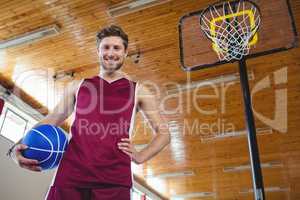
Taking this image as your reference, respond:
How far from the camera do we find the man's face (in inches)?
67.6

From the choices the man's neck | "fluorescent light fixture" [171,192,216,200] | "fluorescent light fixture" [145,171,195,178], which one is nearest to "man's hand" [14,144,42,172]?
the man's neck

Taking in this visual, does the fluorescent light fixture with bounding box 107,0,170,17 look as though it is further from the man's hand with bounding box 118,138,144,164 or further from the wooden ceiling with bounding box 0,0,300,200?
the man's hand with bounding box 118,138,144,164

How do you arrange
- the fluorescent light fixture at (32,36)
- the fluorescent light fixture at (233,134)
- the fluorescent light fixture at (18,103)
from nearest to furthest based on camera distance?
the fluorescent light fixture at (32,36), the fluorescent light fixture at (18,103), the fluorescent light fixture at (233,134)

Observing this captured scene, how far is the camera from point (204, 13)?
352 centimetres

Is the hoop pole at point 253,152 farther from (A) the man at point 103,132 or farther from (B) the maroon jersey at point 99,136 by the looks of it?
(B) the maroon jersey at point 99,136

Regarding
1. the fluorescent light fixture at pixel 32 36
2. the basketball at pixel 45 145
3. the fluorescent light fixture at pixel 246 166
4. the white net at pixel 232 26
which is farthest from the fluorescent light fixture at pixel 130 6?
the fluorescent light fixture at pixel 246 166

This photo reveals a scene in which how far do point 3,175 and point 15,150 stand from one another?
593cm

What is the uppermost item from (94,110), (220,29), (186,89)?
(186,89)

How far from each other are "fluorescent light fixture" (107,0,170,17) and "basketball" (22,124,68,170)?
395 cm

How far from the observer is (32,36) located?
6.02 metres

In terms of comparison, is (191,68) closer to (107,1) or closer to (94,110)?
(94,110)

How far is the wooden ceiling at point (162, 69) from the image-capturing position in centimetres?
561

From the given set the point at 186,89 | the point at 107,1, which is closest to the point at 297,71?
the point at 186,89

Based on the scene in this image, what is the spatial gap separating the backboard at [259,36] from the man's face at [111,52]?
1503mm
